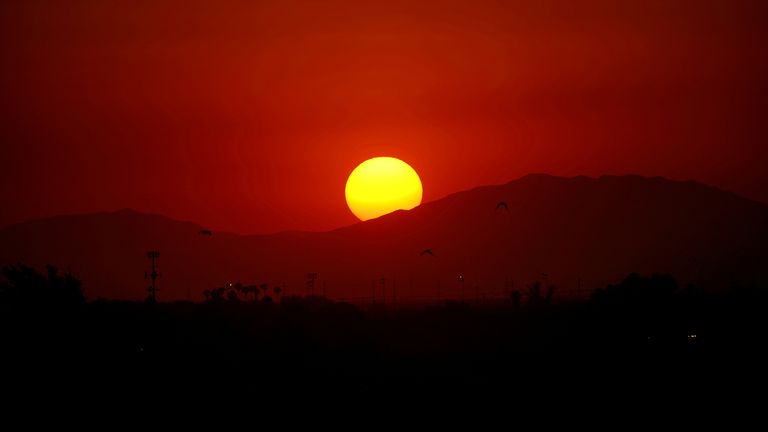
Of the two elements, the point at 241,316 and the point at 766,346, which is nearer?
the point at 766,346

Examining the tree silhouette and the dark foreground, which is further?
the tree silhouette

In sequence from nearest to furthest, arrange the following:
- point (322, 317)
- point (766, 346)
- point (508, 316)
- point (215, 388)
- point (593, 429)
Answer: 1. point (593, 429)
2. point (215, 388)
3. point (766, 346)
4. point (322, 317)
5. point (508, 316)

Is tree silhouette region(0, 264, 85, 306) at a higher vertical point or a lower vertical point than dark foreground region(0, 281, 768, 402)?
higher

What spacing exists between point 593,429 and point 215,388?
28143 millimetres

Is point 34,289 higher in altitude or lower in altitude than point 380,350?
higher

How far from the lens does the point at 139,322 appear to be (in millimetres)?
97625

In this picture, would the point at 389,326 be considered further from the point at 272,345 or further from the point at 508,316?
the point at 272,345

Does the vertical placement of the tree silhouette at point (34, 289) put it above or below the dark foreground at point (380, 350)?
above

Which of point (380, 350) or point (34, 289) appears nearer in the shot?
point (34, 289)

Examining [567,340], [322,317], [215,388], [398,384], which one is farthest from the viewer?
[322,317]

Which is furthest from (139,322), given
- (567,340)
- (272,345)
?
(567,340)

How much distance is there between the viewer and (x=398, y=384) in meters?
81.4

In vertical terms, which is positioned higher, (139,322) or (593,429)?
(139,322)

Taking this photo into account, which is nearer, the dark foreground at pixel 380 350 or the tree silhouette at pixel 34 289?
the dark foreground at pixel 380 350
